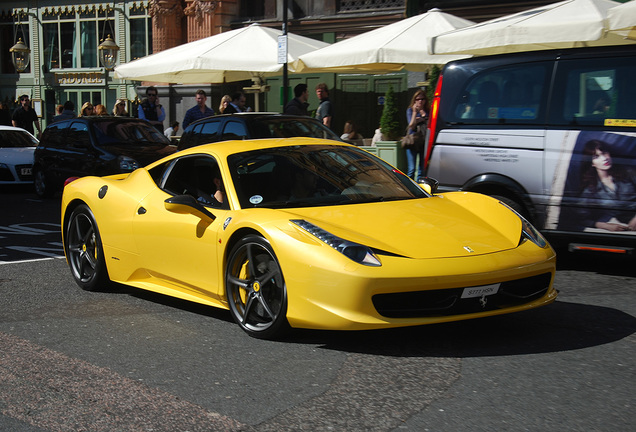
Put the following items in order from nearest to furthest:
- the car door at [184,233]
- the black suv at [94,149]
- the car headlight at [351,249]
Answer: the car headlight at [351,249]
the car door at [184,233]
the black suv at [94,149]

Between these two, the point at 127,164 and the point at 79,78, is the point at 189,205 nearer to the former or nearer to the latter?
the point at 127,164

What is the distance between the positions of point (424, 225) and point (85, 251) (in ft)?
10.4

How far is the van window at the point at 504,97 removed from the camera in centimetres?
807

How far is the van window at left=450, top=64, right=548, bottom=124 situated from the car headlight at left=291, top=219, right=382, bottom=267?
3516 mm

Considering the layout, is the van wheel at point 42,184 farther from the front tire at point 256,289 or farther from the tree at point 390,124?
the front tire at point 256,289

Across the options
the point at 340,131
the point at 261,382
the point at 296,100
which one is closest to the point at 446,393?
the point at 261,382

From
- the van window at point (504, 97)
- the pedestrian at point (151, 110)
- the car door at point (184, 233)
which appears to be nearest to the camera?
the car door at point (184, 233)

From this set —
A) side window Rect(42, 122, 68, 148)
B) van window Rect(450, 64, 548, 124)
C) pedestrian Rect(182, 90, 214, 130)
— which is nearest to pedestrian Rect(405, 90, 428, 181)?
pedestrian Rect(182, 90, 214, 130)

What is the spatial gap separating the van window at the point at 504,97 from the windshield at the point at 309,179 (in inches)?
79.9

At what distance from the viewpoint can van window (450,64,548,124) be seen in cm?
807

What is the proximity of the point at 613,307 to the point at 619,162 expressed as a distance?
154 cm

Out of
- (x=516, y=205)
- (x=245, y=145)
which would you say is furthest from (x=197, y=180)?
(x=516, y=205)

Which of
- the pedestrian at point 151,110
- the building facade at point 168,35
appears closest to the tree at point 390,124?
the building facade at point 168,35

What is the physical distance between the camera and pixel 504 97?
8.27m
